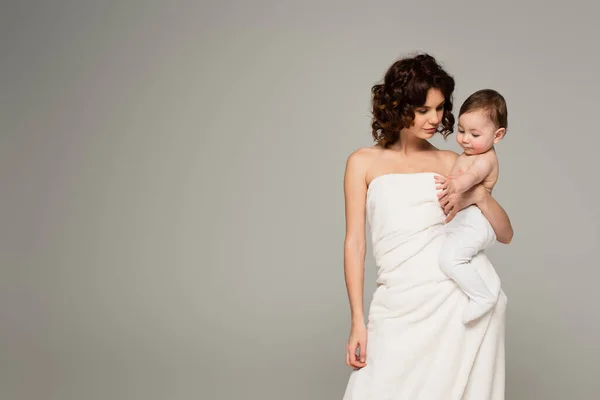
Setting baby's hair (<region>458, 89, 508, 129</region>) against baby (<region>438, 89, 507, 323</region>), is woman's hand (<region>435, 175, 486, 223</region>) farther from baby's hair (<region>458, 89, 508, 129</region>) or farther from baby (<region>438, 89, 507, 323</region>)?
baby's hair (<region>458, 89, 508, 129</region>)

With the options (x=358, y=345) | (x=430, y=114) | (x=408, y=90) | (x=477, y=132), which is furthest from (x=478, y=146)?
(x=358, y=345)

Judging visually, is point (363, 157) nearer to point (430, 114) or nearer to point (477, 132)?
point (430, 114)

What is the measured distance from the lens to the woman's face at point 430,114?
3.75 metres

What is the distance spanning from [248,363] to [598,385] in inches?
90.8

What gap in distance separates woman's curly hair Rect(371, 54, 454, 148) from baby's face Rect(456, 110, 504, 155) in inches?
9.0

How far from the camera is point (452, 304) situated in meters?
3.54

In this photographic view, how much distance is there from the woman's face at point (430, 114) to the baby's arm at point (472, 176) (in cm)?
27

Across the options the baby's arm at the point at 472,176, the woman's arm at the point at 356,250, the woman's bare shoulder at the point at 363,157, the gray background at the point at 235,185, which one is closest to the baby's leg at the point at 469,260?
the baby's arm at the point at 472,176

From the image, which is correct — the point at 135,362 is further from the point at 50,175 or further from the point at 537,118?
the point at 537,118

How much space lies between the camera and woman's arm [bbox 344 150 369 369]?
3721 millimetres

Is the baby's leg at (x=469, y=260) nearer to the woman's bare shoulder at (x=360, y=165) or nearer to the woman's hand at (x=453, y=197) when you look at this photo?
the woman's hand at (x=453, y=197)

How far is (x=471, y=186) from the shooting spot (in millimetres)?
3613

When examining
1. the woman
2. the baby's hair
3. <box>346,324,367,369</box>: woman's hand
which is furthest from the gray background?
the baby's hair

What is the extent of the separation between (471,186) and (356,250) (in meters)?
0.57
